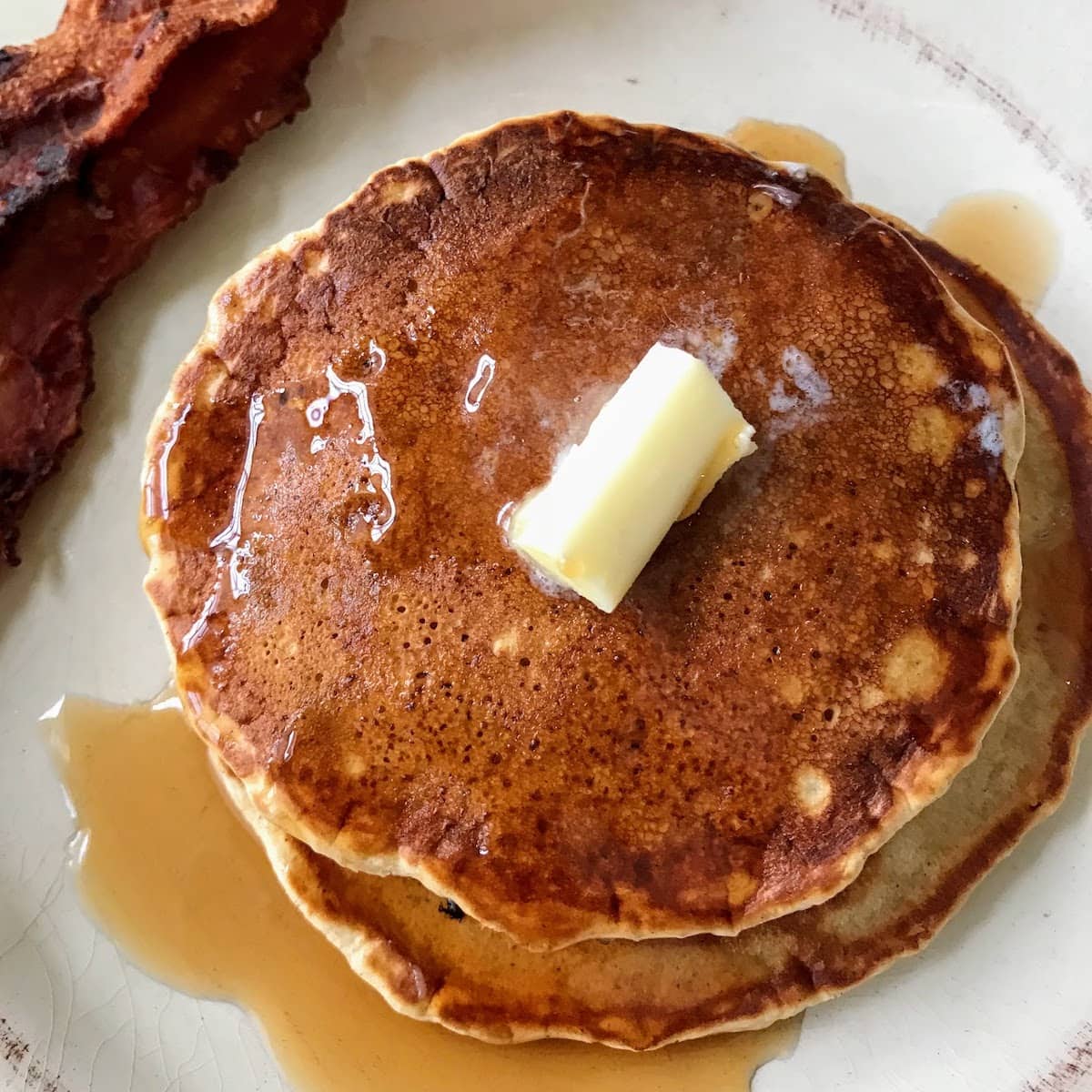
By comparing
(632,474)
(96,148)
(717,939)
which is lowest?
(717,939)

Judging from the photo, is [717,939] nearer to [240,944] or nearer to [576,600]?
[576,600]

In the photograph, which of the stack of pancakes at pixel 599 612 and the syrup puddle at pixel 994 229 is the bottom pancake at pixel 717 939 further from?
the syrup puddle at pixel 994 229

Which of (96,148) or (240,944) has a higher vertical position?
(96,148)

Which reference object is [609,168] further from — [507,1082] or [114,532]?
[507,1082]

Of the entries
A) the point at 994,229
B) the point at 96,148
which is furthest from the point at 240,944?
the point at 994,229

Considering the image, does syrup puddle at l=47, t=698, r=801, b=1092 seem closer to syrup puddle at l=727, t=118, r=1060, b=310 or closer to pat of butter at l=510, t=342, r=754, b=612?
pat of butter at l=510, t=342, r=754, b=612

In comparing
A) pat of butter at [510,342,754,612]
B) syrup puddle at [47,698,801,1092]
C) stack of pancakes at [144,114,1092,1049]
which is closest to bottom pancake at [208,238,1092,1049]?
stack of pancakes at [144,114,1092,1049]
